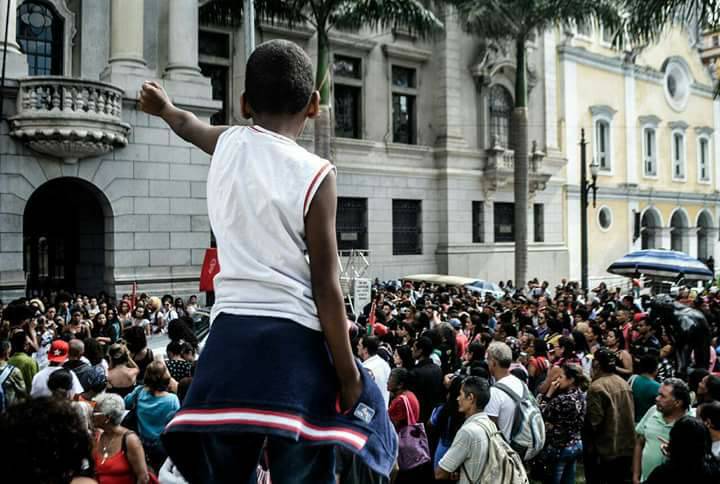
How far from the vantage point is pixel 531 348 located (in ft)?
27.7

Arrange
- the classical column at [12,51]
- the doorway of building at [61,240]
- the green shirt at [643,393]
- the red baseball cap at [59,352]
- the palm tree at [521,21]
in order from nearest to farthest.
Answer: the green shirt at [643,393]
the red baseball cap at [59,352]
the classical column at [12,51]
the doorway of building at [61,240]
the palm tree at [521,21]

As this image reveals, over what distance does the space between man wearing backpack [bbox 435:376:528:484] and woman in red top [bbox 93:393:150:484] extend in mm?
2138

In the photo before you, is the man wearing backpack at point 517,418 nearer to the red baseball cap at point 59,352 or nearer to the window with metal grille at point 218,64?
the red baseball cap at point 59,352

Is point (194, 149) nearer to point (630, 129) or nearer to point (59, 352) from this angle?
point (59, 352)

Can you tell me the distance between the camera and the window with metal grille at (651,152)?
4150 centimetres

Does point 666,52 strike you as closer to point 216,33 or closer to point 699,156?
point 699,156

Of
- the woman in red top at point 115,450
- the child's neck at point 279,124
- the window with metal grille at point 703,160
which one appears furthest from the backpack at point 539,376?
the window with metal grille at point 703,160

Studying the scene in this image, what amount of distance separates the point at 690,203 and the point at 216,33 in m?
33.7

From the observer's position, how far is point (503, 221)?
3262 cm

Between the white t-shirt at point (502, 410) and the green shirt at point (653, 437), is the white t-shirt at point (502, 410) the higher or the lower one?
the higher one

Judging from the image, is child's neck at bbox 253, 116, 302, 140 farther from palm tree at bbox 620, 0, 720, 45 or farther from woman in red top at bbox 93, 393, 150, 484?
palm tree at bbox 620, 0, 720, 45

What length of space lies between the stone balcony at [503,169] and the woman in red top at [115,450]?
27.6 metres

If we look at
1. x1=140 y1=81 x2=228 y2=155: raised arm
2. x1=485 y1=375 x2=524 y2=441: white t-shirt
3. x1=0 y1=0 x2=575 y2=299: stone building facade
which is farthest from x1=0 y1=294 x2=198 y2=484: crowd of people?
x1=0 y1=0 x2=575 y2=299: stone building facade

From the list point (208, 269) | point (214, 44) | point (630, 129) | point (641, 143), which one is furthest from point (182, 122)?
point (641, 143)
